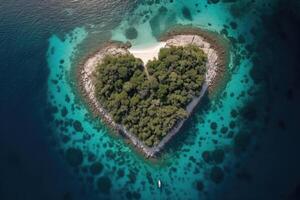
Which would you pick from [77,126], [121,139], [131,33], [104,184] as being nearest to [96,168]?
[104,184]

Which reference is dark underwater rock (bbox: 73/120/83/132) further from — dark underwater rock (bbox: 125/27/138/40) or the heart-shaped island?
dark underwater rock (bbox: 125/27/138/40)

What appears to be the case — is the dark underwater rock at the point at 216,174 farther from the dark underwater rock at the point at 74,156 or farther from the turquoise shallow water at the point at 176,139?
the dark underwater rock at the point at 74,156

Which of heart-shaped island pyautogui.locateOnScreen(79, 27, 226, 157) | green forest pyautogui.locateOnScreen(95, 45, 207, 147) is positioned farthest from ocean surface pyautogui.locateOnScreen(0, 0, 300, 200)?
green forest pyautogui.locateOnScreen(95, 45, 207, 147)

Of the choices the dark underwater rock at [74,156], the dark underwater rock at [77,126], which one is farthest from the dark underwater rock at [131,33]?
the dark underwater rock at [74,156]

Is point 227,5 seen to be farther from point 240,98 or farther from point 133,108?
point 133,108

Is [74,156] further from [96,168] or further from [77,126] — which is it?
[77,126]
